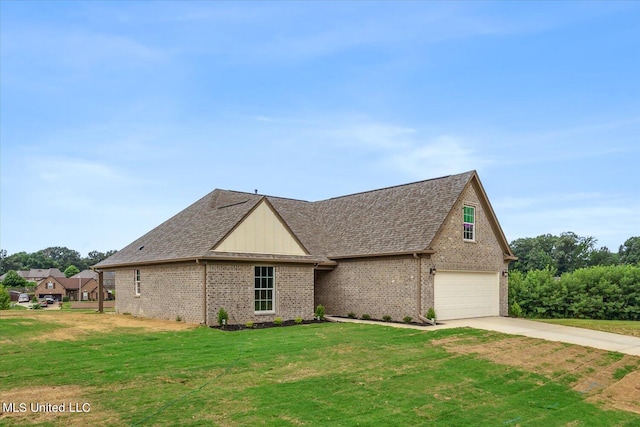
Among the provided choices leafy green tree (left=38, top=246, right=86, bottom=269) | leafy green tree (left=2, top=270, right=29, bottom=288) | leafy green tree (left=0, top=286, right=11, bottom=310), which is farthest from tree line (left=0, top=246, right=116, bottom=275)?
leafy green tree (left=0, top=286, right=11, bottom=310)

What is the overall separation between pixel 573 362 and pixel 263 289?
11512 mm

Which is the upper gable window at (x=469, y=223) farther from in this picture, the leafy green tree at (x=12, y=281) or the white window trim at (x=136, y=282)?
the leafy green tree at (x=12, y=281)

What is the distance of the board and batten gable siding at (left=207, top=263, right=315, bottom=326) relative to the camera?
19.1 metres

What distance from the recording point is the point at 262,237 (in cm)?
2073

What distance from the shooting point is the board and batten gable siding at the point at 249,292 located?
1908cm

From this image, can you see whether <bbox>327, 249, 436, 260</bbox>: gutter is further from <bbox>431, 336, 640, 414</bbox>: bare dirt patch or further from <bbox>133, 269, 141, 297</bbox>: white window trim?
<bbox>133, 269, 141, 297</bbox>: white window trim

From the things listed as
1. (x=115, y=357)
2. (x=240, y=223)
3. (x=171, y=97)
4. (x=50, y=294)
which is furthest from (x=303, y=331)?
(x=50, y=294)

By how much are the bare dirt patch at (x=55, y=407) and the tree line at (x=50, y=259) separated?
14436 cm

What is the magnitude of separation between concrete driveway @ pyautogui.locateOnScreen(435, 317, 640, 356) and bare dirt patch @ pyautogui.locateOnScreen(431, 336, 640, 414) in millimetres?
1021

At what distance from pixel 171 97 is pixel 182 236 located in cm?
622

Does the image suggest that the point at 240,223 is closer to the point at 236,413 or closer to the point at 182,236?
the point at 182,236

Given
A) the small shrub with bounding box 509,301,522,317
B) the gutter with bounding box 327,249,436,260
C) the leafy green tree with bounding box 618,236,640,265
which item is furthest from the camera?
the leafy green tree with bounding box 618,236,640,265

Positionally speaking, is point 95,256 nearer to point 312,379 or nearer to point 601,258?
point 601,258

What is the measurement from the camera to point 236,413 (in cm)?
816
